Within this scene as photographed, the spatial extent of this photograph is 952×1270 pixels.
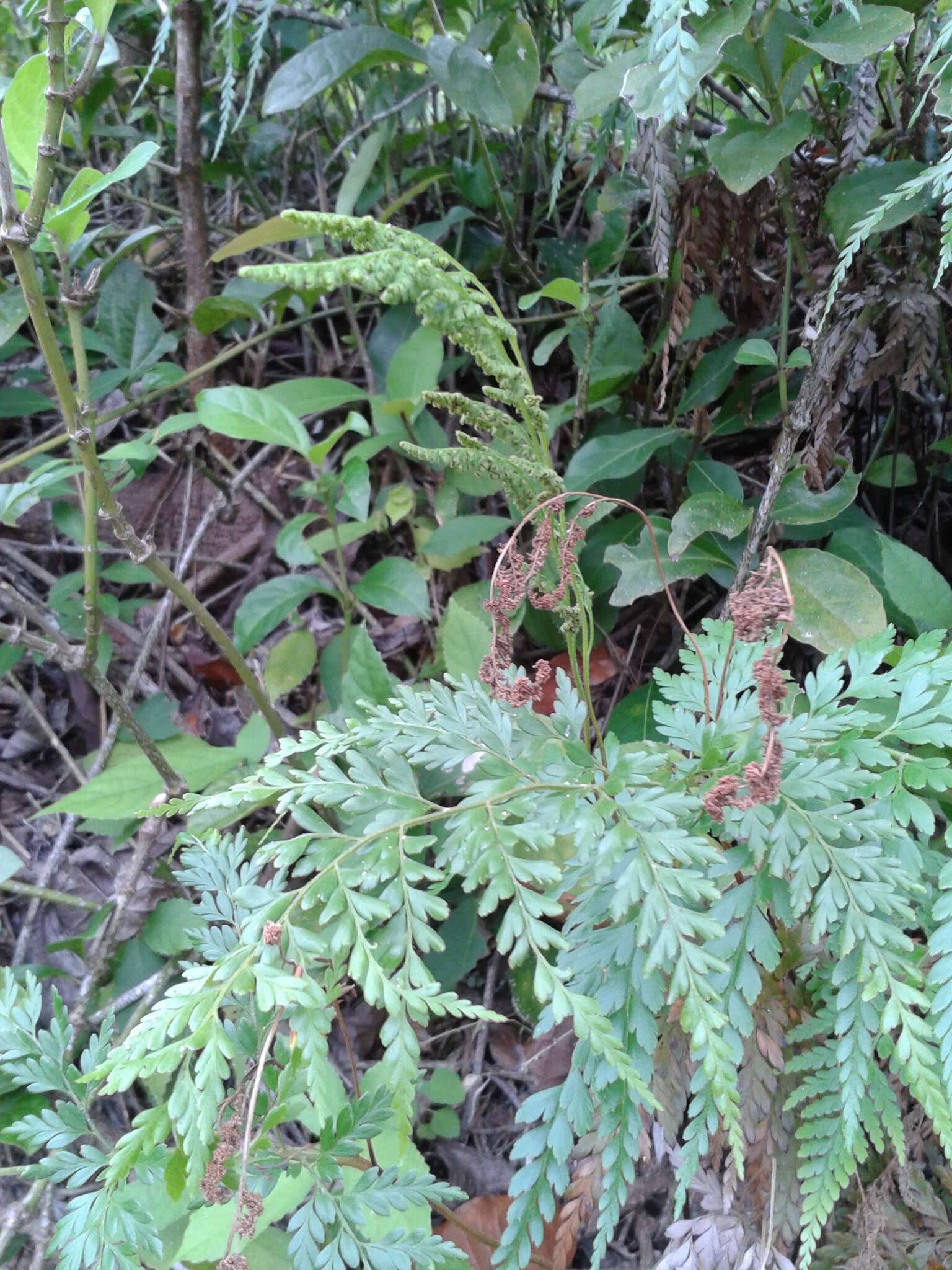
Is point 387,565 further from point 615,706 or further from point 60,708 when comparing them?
point 60,708

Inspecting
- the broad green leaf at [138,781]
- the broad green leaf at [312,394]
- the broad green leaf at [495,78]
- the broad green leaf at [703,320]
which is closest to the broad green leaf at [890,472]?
the broad green leaf at [703,320]

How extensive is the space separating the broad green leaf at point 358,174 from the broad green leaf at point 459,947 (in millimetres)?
1263

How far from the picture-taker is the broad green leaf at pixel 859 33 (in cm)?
92

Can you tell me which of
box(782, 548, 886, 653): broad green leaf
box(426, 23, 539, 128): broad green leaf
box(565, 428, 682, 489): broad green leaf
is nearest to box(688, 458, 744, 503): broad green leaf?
box(565, 428, 682, 489): broad green leaf

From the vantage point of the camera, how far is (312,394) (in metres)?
1.63

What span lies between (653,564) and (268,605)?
689 millimetres

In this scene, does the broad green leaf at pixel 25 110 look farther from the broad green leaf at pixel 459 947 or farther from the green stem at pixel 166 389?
the broad green leaf at pixel 459 947

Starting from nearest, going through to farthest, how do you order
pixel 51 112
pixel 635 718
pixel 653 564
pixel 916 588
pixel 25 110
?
pixel 51 112
pixel 25 110
pixel 916 588
pixel 653 564
pixel 635 718

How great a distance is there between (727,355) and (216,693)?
1.24 m

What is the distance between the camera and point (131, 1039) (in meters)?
0.62

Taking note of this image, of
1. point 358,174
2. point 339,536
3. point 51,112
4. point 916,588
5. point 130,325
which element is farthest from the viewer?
point 130,325

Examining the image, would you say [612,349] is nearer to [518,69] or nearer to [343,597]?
[518,69]

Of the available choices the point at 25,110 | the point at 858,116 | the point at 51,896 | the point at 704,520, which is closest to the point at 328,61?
the point at 25,110

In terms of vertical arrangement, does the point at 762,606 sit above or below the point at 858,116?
below
